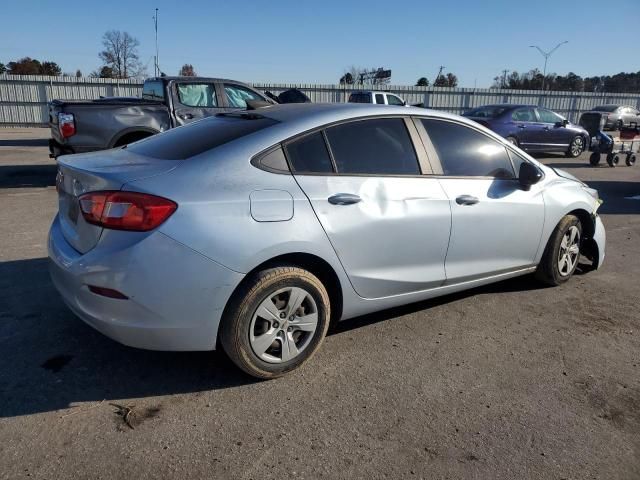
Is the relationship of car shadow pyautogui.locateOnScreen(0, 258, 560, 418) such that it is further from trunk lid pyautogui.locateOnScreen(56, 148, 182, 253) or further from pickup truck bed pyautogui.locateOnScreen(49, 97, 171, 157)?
pickup truck bed pyautogui.locateOnScreen(49, 97, 171, 157)

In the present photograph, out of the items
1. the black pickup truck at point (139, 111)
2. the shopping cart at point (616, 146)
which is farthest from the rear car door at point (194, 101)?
the shopping cart at point (616, 146)

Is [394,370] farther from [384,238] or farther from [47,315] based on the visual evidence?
[47,315]

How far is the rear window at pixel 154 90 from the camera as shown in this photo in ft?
31.9

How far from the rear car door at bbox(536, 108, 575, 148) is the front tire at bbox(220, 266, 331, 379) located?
50.3ft

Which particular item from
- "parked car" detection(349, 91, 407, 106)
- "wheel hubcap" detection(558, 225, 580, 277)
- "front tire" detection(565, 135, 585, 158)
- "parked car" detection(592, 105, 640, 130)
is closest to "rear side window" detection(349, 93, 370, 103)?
"parked car" detection(349, 91, 407, 106)

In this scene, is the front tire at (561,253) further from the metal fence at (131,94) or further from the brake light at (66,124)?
the metal fence at (131,94)

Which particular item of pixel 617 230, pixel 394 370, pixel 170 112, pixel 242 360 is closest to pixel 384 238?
pixel 394 370

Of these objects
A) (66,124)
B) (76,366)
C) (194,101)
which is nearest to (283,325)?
(76,366)

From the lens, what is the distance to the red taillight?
2.78m

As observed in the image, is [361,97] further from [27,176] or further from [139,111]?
[27,176]

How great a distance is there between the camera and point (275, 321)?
3174mm

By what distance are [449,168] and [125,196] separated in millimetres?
2339

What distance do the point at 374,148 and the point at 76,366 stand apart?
239 centimetres

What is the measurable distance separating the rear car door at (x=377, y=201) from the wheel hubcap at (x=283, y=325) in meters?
0.37
